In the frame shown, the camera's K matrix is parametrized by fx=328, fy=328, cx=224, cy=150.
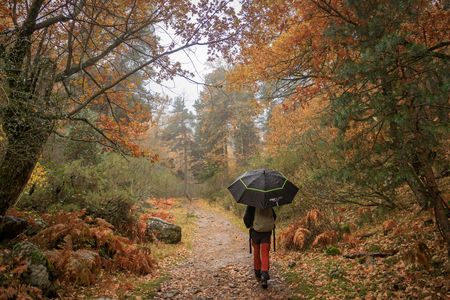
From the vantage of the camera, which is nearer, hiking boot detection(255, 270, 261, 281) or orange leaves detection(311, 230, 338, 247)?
hiking boot detection(255, 270, 261, 281)

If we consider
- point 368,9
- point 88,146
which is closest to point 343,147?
point 368,9

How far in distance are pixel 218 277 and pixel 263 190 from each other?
2.46m

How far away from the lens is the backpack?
239 inches

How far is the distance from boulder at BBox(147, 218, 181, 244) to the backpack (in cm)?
612

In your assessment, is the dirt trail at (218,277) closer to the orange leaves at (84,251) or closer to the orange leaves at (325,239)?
the orange leaves at (84,251)

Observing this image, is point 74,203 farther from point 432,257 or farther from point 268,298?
point 432,257

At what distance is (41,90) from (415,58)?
618 cm

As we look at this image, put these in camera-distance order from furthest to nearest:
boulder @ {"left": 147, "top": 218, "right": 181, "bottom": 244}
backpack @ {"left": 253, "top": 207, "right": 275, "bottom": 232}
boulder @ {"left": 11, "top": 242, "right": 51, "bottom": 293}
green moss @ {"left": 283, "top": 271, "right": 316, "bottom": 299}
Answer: boulder @ {"left": 147, "top": 218, "right": 181, "bottom": 244} < backpack @ {"left": 253, "top": 207, "right": 275, "bottom": 232} < green moss @ {"left": 283, "top": 271, "right": 316, "bottom": 299} < boulder @ {"left": 11, "top": 242, "right": 51, "bottom": 293}

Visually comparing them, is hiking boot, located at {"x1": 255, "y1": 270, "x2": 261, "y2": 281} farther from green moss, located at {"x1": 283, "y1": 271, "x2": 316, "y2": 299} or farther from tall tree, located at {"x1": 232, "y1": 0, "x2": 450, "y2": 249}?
tall tree, located at {"x1": 232, "y1": 0, "x2": 450, "y2": 249}

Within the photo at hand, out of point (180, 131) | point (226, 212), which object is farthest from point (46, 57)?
point (180, 131)

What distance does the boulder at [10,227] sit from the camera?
21.3 feet

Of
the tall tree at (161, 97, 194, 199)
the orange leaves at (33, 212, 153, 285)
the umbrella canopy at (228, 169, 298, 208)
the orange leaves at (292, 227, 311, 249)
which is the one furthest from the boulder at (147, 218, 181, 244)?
the tall tree at (161, 97, 194, 199)

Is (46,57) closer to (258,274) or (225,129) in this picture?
(258,274)

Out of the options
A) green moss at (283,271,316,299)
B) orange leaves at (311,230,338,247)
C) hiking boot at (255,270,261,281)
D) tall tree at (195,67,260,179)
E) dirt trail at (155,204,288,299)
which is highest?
tall tree at (195,67,260,179)
